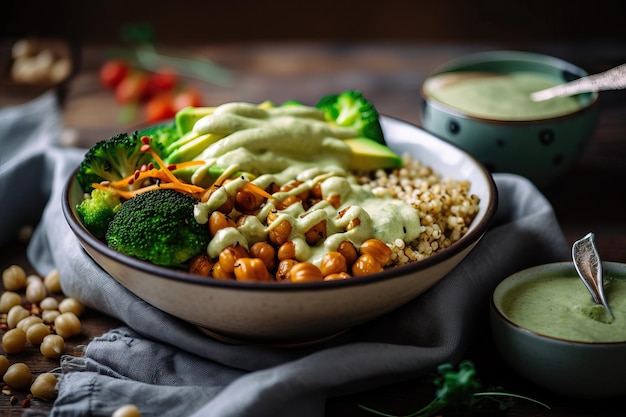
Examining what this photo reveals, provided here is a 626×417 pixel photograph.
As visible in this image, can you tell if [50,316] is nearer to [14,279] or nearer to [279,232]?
[14,279]

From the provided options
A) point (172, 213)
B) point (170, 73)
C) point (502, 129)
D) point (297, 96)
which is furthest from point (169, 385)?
point (170, 73)

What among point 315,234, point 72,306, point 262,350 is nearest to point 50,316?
point 72,306

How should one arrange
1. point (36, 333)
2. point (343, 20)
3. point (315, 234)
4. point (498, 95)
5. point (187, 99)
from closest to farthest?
point (315, 234) < point (36, 333) < point (498, 95) < point (187, 99) < point (343, 20)

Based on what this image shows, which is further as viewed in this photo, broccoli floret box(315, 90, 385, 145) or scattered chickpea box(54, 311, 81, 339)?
broccoli floret box(315, 90, 385, 145)

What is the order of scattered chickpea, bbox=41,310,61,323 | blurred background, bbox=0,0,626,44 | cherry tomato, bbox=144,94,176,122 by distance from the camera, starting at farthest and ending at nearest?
1. blurred background, bbox=0,0,626,44
2. cherry tomato, bbox=144,94,176,122
3. scattered chickpea, bbox=41,310,61,323

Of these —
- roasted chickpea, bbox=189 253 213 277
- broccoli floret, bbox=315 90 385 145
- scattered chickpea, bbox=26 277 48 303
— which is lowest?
scattered chickpea, bbox=26 277 48 303

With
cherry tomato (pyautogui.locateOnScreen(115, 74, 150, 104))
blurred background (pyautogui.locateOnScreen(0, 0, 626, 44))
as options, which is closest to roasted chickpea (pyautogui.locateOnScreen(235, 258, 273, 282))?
cherry tomato (pyautogui.locateOnScreen(115, 74, 150, 104))

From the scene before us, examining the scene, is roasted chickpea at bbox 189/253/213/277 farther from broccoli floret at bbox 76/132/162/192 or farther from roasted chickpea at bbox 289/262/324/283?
broccoli floret at bbox 76/132/162/192
